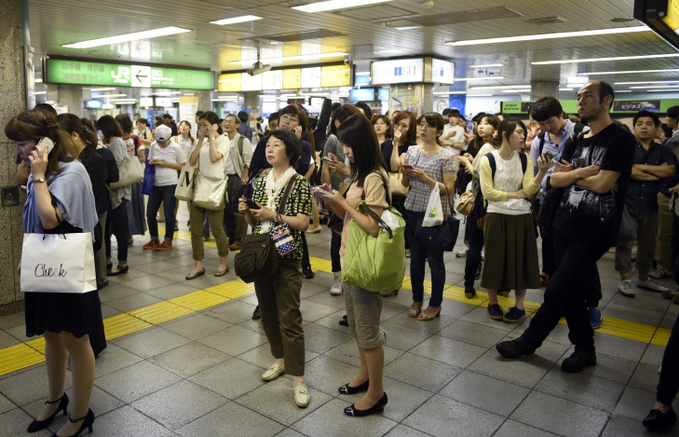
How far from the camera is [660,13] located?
3.55 meters

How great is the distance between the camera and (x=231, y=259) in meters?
6.66

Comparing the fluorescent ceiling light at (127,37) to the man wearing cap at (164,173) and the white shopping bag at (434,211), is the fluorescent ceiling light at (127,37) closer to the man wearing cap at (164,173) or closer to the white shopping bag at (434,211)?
the man wearing cap at (164,173)

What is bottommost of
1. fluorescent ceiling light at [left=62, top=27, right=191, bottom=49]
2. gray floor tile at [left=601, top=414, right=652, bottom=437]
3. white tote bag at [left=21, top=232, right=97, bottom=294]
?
gray floor tile at [left=601, top=414, right=652, bottom=437]

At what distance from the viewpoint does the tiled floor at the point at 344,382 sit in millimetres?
2918

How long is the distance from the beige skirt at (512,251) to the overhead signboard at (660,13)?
168 centimetres

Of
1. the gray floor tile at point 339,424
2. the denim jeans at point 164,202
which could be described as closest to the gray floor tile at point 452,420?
the gray floor tile at point 339,424

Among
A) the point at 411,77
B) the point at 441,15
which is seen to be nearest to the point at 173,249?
the point at 441,15

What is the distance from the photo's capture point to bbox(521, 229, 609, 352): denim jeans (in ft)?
11.2

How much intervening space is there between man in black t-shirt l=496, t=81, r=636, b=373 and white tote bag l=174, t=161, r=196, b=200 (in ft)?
12.8

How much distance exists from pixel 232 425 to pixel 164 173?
469 cm

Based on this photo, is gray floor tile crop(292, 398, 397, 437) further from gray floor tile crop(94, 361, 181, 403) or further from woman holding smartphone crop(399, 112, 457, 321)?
woman holding smartphone crop(399, 112, 457, 321)

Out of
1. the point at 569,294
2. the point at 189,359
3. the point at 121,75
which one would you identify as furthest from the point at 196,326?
the point at 121,75

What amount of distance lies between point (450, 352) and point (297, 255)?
5.05 feet

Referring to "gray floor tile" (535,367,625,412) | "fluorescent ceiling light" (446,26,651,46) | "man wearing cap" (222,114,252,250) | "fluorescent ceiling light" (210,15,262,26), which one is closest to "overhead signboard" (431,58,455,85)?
"fluorescent ceiling light" (446,26,651,46)
